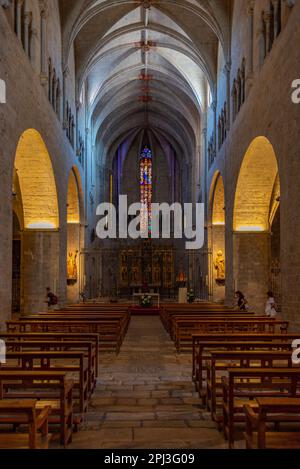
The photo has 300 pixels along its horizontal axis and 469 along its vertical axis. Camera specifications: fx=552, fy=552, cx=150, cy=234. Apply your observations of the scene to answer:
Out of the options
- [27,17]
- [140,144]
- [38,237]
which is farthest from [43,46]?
[140,144]

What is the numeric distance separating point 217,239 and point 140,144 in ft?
60.2

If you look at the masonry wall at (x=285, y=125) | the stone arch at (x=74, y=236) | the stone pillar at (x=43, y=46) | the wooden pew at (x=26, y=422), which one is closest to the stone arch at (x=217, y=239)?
the stone arch at (x=74, y=236)

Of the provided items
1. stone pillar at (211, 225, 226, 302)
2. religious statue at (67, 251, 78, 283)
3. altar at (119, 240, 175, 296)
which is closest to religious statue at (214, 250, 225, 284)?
stone pillar at (211, 225, 226, 302)

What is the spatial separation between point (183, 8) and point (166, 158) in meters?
21.9

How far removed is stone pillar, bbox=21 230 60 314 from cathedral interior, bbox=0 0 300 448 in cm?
4

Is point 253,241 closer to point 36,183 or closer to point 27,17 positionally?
point 36,183

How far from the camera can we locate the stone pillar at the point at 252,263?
22.1 m

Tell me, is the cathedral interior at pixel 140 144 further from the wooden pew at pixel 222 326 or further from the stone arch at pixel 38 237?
the wooden pew at pixel 222 326

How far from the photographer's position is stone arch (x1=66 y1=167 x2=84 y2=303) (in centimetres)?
2950

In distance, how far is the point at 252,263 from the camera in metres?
22.4

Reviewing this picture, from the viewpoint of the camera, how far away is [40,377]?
5781 mm

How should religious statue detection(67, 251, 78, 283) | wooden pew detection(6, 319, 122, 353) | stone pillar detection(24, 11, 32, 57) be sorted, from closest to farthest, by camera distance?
wooden pew detection(6, 319, 122, 353) < stone pillar detection(24, 11, 32, 57) < religious statue detection(67, 251, 78, 283)

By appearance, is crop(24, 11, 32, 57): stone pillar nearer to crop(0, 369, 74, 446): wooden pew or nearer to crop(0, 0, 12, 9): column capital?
crop(0, 0, 12, 9): column capital

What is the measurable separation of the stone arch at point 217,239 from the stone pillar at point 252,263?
254 inches
